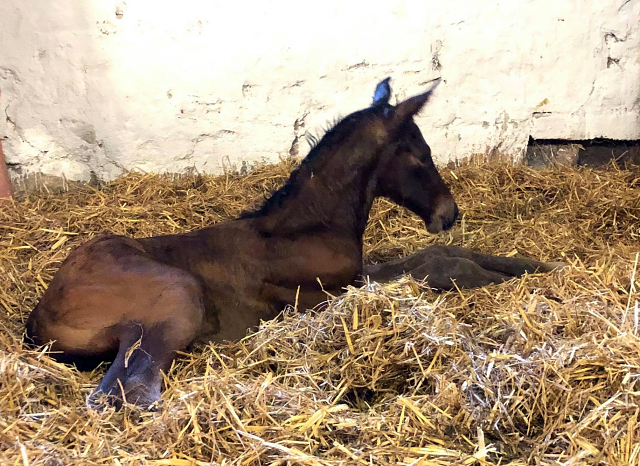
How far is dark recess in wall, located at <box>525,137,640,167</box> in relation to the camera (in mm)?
5043

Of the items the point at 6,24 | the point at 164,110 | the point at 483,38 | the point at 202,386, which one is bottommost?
the point at 202,386

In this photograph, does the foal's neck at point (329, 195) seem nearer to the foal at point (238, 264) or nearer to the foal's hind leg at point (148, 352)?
the foal at point (238, 264)

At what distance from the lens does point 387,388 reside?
2.11m

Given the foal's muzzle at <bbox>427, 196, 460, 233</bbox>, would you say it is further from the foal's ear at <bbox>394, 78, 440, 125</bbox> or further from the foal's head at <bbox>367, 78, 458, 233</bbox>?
the foal's ear at <bbox>394, 78, 440, 125</bbox>

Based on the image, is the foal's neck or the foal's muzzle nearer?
the foal's neck

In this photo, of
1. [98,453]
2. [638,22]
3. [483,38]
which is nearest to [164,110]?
[483,38]

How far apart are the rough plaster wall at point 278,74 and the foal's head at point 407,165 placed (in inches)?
70.8

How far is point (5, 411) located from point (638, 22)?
556 cm

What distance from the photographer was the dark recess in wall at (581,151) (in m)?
5.04

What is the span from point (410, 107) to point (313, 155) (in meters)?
0.59

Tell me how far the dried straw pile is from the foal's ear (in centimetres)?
97

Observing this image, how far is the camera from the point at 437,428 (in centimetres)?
176

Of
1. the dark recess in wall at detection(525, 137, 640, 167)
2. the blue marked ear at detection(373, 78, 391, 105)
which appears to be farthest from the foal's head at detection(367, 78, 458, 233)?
the dark recess in wall at detection(525, 137, 640, 167)

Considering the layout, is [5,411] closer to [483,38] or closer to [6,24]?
[6,24]
